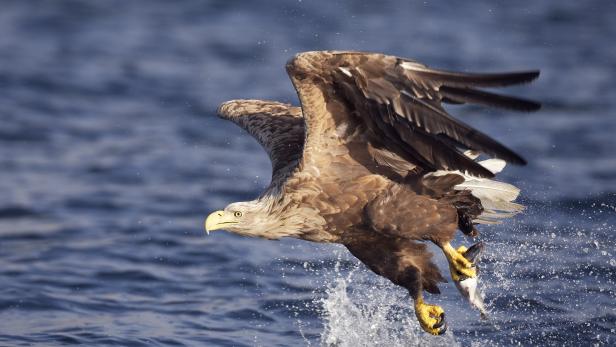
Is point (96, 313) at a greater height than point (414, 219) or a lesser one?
lesser

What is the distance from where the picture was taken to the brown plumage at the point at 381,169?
6.14 m

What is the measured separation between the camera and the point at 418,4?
1706 cm

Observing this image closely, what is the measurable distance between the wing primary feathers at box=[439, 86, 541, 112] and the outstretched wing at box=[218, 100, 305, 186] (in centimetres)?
121

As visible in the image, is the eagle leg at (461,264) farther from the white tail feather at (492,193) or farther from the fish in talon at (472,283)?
the white tail feather at (492,193)

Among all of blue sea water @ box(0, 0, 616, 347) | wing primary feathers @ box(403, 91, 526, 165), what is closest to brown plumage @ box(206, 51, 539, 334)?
wing primary feathers @ box(403, 91, 526, 165)

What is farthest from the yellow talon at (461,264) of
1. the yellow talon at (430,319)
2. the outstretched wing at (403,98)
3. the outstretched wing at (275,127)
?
the outstretched wing at (275,127)

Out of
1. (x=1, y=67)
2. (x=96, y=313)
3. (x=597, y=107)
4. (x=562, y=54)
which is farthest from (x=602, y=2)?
(x=96, y=313)

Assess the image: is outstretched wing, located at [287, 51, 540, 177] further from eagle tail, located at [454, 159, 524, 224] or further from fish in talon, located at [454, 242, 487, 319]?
fish in talon, located at [454, 242, 487, 319]

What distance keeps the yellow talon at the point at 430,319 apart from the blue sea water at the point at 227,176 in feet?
1.54

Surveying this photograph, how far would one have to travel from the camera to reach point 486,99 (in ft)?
19.4

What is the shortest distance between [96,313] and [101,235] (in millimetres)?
1997

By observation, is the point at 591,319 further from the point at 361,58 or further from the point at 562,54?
the point at 562,54

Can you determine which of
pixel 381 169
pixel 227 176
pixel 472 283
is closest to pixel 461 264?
pixel 472 283

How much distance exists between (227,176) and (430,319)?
4.78m
